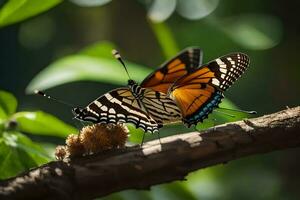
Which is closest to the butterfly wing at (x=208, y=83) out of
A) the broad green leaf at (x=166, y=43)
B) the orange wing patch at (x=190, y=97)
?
the orange wing patch at (x=190, y=97)

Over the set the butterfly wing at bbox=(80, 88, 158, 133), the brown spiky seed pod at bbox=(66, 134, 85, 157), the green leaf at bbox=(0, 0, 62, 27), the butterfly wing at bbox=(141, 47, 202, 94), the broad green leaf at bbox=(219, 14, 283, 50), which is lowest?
the brown spiky seed pod at bbox=(66, 134, 85, 157)

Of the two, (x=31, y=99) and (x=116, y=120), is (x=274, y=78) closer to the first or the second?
(x=31, y=99)

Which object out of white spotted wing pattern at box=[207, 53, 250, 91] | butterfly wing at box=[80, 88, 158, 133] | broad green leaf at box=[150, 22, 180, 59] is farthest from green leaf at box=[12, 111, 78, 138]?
broad green leaf at box=[150, 22, 180, 59]

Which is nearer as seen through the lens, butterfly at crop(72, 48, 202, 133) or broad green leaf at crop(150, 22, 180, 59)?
butterfly at crop(72, 48, 202, 133)

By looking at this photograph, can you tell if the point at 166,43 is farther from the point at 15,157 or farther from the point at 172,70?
the point at 15,157

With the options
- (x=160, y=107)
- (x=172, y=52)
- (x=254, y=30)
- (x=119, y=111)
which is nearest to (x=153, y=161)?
(x=119, y=111)

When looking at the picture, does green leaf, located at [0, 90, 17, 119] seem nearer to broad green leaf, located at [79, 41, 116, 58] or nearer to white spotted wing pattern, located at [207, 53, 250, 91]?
broad green leaf, located at [79, 41, 116, 58]

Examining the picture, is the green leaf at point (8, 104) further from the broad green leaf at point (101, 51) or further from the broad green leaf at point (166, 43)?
the broad green leaf at point (166, 43)
